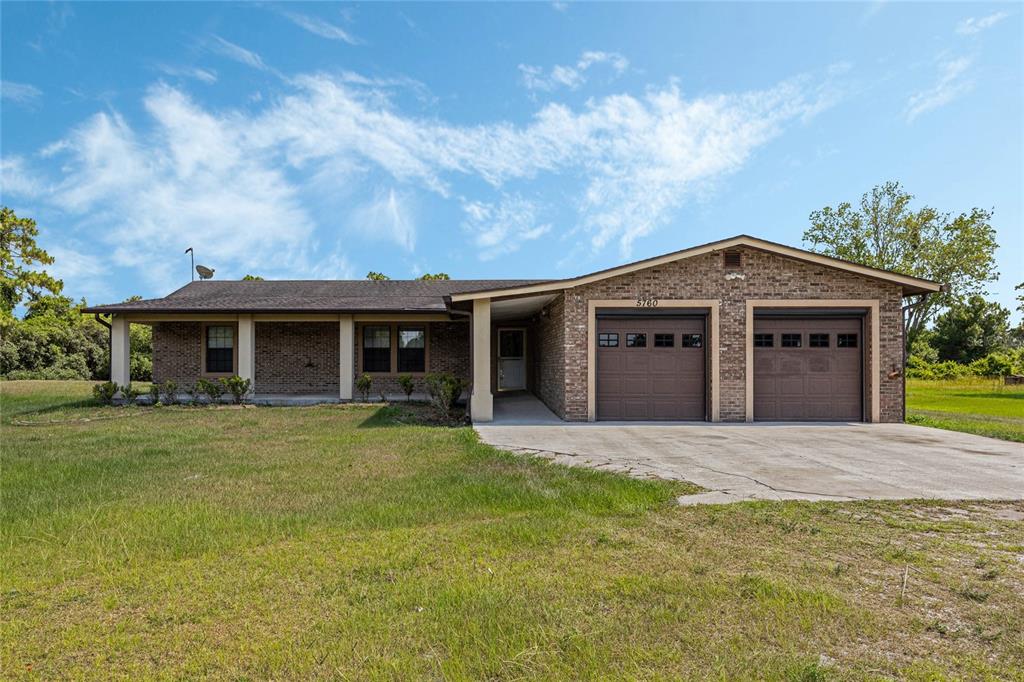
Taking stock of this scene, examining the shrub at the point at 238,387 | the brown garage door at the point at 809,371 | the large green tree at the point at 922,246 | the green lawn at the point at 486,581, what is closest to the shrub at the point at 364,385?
the shrub at the point at 238,387

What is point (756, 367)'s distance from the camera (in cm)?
1177

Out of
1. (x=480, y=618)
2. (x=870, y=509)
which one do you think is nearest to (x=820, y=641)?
(x=480, y=618)

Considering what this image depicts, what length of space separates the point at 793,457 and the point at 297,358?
14732 mm

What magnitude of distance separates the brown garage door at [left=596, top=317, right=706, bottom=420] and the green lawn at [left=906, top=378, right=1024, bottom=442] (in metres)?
5.26

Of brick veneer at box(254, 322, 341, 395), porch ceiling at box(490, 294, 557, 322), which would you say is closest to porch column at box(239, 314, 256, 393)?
brick veneer at box(254, 322, 341, 395)

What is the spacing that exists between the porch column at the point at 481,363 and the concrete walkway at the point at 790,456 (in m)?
0.72

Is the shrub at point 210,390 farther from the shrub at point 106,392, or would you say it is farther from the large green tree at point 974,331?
the large green tree at point 974,331

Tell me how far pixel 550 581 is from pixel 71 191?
21.3 meters

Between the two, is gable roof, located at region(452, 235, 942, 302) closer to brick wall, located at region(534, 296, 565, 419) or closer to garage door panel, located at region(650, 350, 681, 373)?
brick wall, located at region(534, 296, 565, 419)

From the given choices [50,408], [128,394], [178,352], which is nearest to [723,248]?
[128,394]

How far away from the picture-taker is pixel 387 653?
8.21ft

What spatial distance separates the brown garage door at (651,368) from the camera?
1177 centimetres

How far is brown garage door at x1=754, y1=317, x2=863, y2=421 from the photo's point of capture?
463 inches

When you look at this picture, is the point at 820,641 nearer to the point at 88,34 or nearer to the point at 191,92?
the point at 191,92
